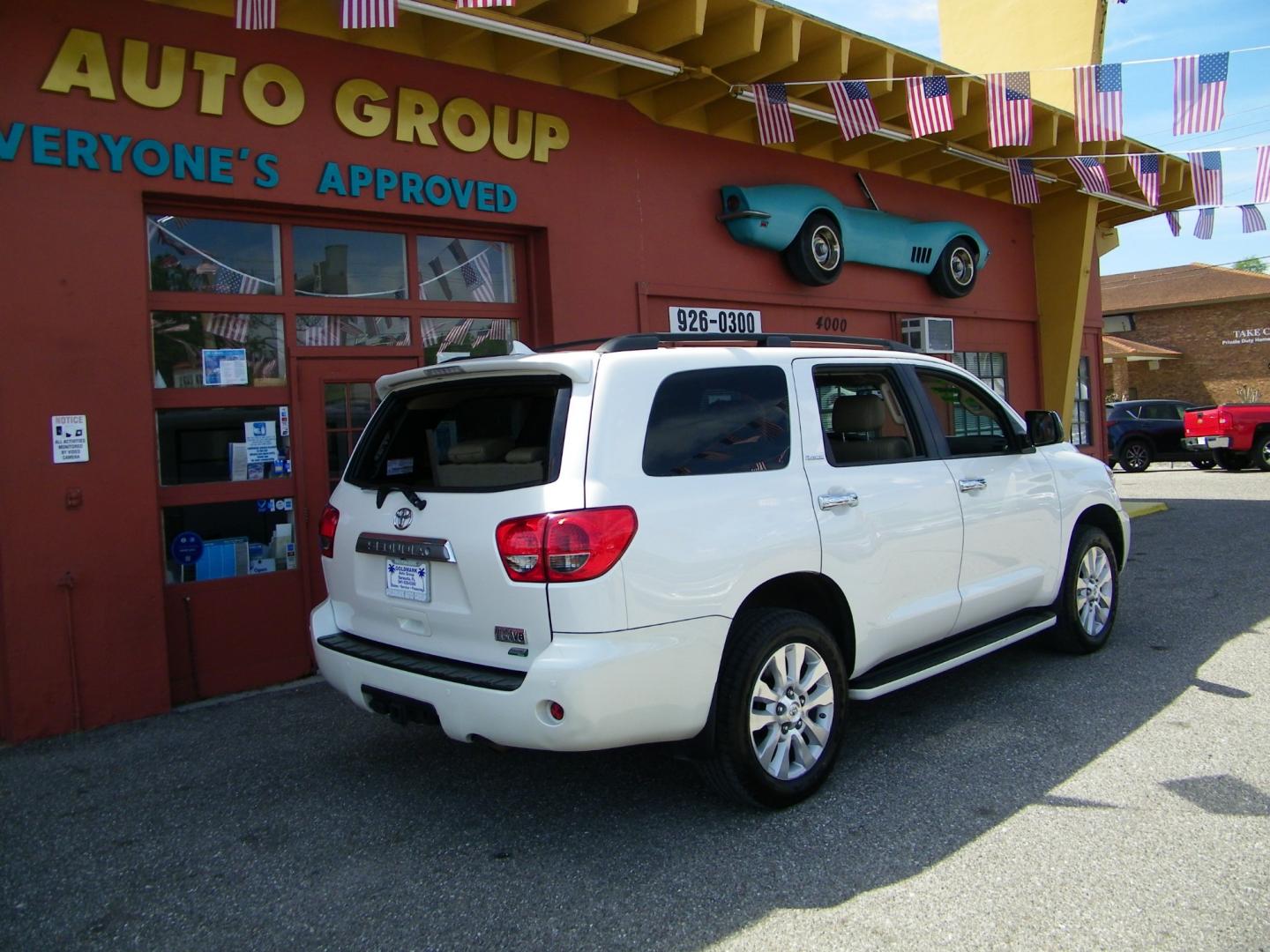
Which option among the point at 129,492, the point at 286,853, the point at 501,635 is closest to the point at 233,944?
the point at 286,853

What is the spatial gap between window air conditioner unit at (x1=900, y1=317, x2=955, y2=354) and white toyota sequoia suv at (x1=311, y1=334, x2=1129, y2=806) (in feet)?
19.9

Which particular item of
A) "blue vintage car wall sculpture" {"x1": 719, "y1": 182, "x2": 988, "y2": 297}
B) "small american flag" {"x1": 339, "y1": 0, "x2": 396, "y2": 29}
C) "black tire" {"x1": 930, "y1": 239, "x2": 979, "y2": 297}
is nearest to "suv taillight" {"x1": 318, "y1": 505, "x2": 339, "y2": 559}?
"small american flag" {"x1": 339, "y1": 0, "x2": 396, "y2": 29}

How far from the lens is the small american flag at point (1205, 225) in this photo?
11871 millimetres

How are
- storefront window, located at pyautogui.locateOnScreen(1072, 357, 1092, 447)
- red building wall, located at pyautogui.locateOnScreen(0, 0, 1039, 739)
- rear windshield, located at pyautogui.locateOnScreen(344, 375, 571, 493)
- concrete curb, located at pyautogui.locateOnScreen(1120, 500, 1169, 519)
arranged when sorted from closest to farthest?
1. rear windshield, located at pyautogui.locateOnScreen(344, 375, 571, 493)
2. red building wall, located at pyautogui.locateOnScreen(0, 0, 1039, 739)
3. concrete curb, located at pyautogui.locateOnScreen(1120, 500, 1169, 519)
4. storefront window, located at pyautogui.locateOnScreen(1072, 357, 1092, 447)

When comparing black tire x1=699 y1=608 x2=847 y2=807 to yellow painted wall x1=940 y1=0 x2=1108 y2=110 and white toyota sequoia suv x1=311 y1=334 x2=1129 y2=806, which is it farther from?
yellow painted wall x1=940 y1=0 x2=1108 y2=110

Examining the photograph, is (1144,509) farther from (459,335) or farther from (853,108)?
(459,335)

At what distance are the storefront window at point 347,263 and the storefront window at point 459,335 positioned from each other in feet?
1.05

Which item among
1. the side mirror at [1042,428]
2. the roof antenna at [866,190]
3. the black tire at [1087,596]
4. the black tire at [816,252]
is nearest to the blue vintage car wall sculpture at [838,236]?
the black tire at [816,252]

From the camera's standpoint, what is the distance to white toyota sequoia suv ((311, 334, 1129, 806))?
10.8 ft

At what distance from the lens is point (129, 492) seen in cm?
545

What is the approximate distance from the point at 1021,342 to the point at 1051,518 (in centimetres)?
803

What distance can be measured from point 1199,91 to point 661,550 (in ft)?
22.1

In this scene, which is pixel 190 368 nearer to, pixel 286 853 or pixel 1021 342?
pixel 286 853

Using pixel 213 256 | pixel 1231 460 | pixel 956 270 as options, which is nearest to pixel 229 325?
pixel 213 256
